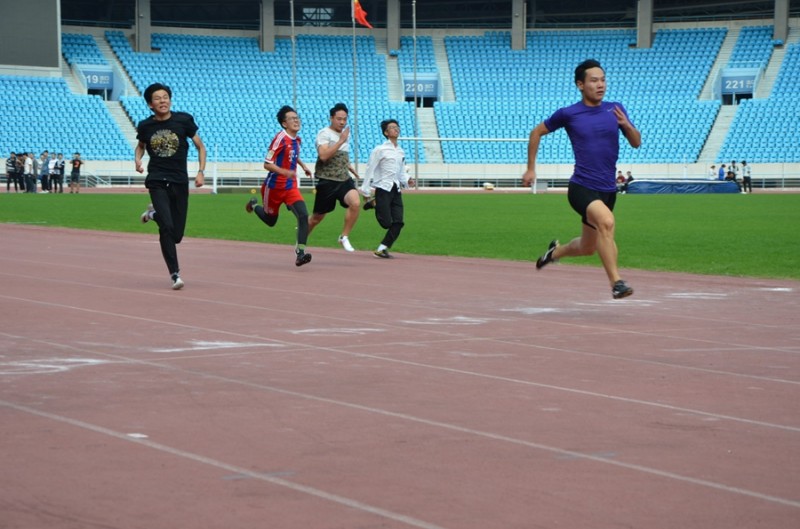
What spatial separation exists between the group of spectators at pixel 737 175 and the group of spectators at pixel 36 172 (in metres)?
28.1

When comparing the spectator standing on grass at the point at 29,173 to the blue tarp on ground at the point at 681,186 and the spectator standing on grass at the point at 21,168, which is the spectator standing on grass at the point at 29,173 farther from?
the blue tarp on ground at the point at 681,186

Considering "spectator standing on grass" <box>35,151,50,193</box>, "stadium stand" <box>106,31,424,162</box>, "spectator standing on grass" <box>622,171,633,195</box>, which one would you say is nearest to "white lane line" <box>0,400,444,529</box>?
"spectator standing on grass" <box>35,151,50,193</box>

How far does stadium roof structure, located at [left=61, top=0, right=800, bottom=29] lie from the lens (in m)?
76.6

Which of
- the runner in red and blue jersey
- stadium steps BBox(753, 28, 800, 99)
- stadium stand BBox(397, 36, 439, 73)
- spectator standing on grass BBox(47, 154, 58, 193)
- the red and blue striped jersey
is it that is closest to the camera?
the runner in red and blue jersey

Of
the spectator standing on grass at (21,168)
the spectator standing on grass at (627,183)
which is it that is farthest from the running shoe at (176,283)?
the spectator standing on grass at (627,183)

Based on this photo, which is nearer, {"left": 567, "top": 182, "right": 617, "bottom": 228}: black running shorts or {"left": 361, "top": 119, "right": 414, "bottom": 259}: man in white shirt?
{"left": 567, "top": 182, "right": 617, "bottom": 228}: black running shorts

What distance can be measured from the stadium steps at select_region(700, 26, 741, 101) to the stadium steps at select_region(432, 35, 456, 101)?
13.1m

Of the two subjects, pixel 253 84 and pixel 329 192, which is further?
pixel 253 84

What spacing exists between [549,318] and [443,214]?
22.4 metres

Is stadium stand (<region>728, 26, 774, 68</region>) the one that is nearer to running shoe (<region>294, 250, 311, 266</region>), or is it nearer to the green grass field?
the green grass field

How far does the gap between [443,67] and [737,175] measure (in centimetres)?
1871

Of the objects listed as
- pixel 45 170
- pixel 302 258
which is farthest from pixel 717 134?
pixel 302 258

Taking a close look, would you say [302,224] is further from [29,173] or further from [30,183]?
[30,183]

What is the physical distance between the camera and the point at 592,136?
11.4 m
